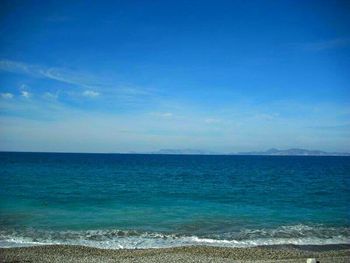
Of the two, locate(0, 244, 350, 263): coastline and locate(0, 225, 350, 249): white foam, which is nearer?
locate(0, 244, 350, 263): coastline

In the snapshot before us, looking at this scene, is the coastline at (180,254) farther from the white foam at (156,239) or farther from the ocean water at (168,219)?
the ocean water at (168,219)

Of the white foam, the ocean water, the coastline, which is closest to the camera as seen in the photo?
the coastline

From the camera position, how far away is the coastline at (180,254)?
1214 centimetres

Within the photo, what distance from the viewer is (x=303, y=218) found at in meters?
22.0

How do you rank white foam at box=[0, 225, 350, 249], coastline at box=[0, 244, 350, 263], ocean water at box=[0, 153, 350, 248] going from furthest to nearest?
ocean water at box=[0, 153, 350, 248] → white foam at box=[0, 225, 350, 249] → coastline at box=[0, 244, 350, 263]

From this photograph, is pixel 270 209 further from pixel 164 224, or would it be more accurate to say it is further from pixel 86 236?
pixel 86 236

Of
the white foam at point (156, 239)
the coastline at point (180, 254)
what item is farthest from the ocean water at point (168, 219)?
the coastline at point (180, 254)

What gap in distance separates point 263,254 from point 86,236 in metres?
8.59

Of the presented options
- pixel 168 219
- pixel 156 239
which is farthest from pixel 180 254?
pixel 168 219

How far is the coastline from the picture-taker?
12.1m

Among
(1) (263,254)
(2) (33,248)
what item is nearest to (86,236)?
(2) (33,248)

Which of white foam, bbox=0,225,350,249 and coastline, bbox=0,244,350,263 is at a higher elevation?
coastline, bbox=0,244,350,263

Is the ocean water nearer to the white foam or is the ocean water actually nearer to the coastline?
the white foam

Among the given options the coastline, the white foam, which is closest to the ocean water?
the white foam
